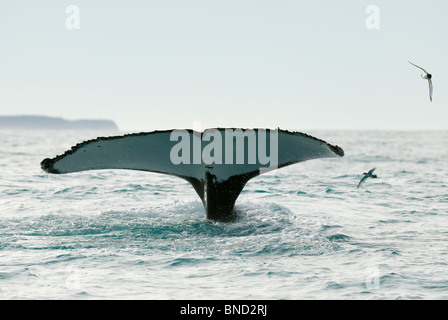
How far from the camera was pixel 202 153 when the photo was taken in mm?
7051

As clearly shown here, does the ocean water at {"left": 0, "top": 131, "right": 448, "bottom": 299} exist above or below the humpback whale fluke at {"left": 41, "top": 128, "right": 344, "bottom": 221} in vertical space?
below

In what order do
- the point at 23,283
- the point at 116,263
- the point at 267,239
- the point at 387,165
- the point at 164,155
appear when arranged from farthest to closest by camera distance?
1. the point at 387,165
2. the point at 267,239
3. the point at 164,155
4. the point at 116,263
5. the point at 23,283

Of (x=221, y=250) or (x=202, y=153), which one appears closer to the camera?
(x=221, y=250)

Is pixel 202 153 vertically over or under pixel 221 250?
over

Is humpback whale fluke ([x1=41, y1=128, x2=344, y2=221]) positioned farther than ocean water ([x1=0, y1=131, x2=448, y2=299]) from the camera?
Yes

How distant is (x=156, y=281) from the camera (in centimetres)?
582

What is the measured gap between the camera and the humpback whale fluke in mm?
6512

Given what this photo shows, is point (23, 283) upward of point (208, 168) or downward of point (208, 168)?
downward

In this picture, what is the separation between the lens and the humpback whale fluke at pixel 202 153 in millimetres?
6512

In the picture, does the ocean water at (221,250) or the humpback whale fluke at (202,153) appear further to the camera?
the humpback whale fluke at (202,153)

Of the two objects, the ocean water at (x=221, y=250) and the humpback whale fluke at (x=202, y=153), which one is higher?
the humpback whale fluke at (x=202, y=153)
